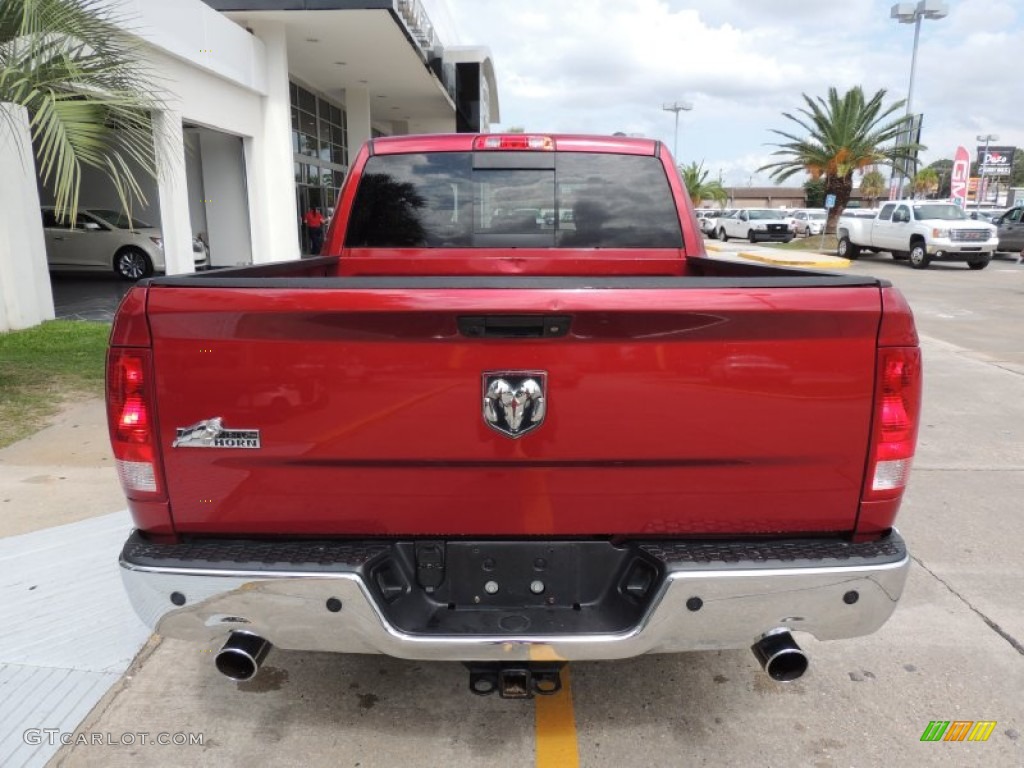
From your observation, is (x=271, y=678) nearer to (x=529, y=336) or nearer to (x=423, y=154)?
(x=529, y=336)

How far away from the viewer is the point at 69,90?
631cm

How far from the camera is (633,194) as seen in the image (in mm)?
4066

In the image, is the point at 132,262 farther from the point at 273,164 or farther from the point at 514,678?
the point at 514,678

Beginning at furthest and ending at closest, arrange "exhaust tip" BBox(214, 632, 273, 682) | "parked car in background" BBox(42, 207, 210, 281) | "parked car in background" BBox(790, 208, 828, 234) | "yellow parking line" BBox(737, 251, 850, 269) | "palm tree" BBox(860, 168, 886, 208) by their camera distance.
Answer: "palm tree" BBox(860, 168, 886, 208)
"parked car in background" BBox(790, 208, 828, 234)
"yellow parking line" BBox(737, 251, 850, 269)
"parked car in background" BBox(42, 207, 210, 281)
"exhaust tip" BBox(214, 632, 273, 682)

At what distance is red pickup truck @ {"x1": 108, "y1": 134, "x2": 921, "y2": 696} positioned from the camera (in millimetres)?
2102

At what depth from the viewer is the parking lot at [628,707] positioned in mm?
2652

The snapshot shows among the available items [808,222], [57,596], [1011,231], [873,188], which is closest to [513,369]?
[57,596]

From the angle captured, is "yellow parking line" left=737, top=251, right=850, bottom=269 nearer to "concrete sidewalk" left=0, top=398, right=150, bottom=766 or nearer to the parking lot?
the parking lot

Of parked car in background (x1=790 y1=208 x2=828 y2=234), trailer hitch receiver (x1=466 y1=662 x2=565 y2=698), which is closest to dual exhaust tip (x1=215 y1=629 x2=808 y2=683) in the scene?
trailer hitch receiver (x1=466 y1=662 x2=565 y2=698)

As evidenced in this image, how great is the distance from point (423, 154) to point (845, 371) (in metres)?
2.70

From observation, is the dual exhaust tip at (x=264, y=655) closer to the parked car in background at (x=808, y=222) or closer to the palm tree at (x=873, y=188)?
the parked car in background at (x=808, y=222)

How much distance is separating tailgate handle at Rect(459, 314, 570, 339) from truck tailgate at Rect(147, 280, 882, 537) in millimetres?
19

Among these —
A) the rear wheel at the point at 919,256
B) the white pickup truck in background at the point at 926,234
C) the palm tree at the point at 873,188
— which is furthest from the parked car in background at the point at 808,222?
the palm tree at the point at 873,188

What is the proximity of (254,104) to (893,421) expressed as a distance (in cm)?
1606
